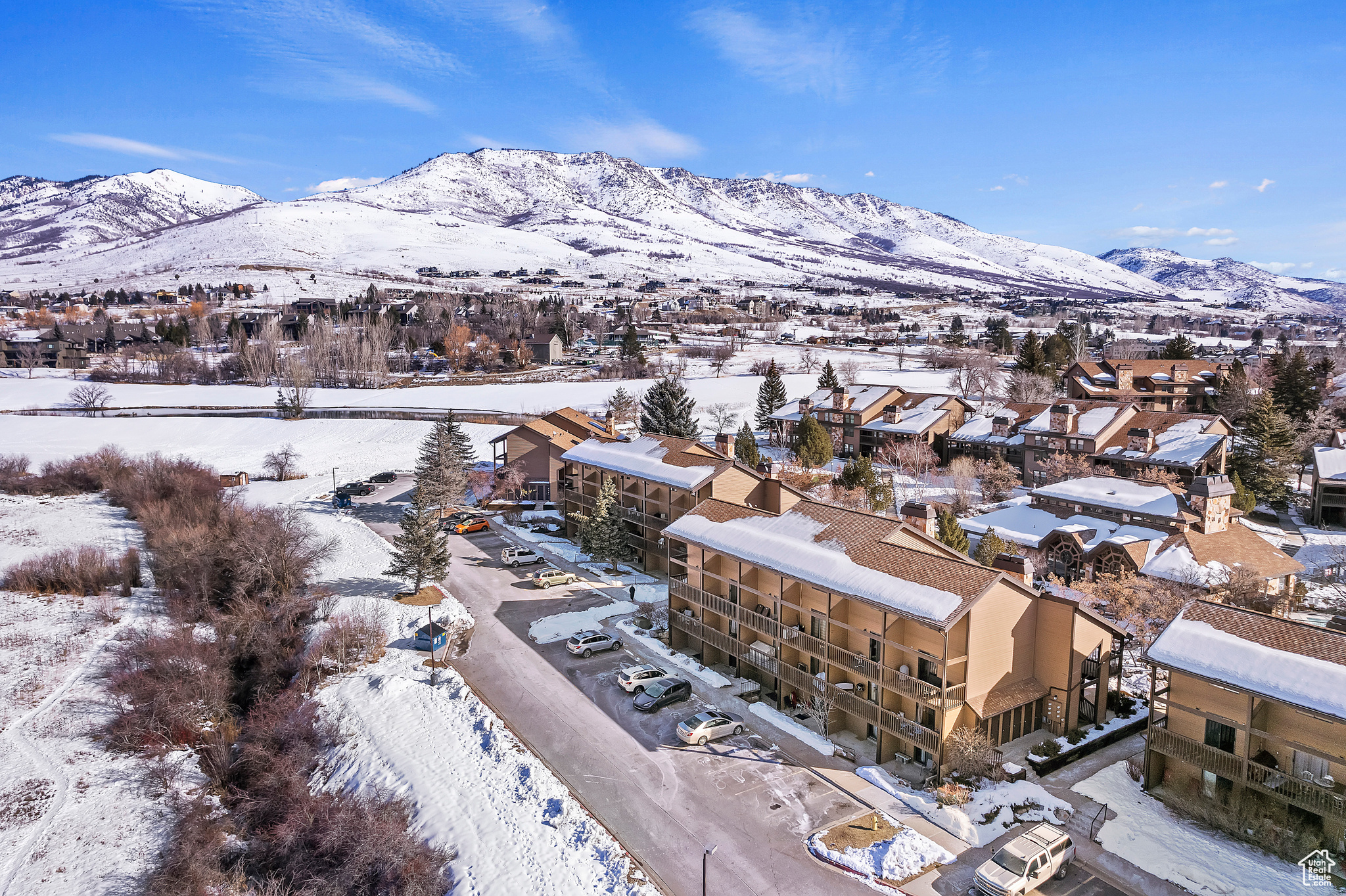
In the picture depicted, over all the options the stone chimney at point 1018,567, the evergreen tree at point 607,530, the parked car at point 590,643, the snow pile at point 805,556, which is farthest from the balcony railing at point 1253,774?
the evergreen tree at point 607,530

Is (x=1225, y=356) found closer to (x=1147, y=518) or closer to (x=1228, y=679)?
(x=1147, y=518)

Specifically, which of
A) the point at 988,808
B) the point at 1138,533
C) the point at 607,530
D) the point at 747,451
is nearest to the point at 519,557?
the point at 607,530

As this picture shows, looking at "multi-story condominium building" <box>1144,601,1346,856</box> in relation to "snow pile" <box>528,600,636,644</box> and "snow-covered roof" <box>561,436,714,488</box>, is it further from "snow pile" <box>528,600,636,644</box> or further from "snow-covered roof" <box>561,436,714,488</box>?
"snow pile" <box>528,600,636,644</box>

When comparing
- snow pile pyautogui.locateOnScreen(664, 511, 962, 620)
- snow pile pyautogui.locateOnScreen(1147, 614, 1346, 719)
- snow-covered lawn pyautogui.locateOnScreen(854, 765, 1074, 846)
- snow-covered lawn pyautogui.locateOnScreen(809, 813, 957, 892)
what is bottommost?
snow-covered lawn pyautogui.locateOnScreen(854, 765, 1074, 846)

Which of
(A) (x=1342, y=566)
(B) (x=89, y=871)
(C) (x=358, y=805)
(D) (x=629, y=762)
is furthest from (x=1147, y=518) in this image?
(B) (x=89, y=871)

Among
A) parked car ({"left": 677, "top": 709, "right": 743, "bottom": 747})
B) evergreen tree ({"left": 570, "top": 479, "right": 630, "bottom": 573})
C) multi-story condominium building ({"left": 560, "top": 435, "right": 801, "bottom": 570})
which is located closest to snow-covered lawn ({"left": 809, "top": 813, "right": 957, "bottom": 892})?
parked car ({"left": 677, "top": 709, "right": 743, "bottom": 747})

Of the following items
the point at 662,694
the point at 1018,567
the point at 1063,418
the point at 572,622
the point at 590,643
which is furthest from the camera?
the point at 1063,418

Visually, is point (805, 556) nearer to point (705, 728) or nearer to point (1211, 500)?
point (705, 728)
